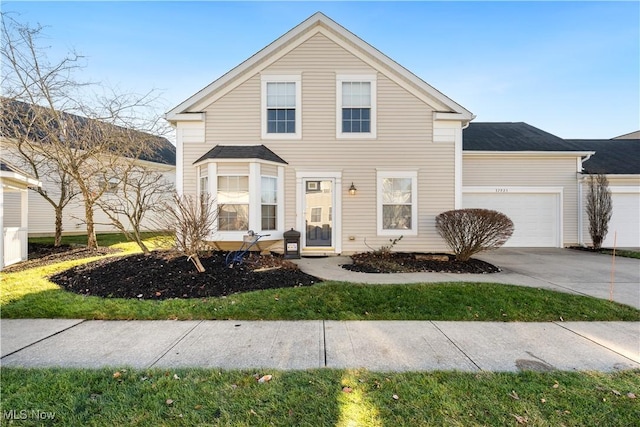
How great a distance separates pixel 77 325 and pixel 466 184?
40.2 feet

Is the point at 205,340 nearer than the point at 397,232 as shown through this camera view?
Yes

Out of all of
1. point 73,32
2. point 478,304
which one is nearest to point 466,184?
point 478,304

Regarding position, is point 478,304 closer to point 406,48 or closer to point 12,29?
point 406,48

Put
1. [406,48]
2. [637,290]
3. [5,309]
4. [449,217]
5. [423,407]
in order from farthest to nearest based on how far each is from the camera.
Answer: [406,48]
[449,217]
[637,290]
[5,309]
[423,407]

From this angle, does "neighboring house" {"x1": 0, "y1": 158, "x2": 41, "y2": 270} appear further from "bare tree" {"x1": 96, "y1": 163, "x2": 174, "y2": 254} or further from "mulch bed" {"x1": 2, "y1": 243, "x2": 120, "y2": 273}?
"bare tree" {"x1": 96, "y1": 163, "x2": 174, "y2": 254}

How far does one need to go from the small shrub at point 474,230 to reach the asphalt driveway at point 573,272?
0.88m

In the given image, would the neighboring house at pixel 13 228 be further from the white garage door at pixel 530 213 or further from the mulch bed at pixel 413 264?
the white garage door at pixel 530 213

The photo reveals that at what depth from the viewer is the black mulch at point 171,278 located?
16.9ft

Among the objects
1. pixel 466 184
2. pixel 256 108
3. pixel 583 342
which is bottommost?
pixel 583 342

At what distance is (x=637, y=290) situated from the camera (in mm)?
5578

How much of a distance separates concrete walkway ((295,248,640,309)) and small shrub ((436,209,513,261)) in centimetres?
85

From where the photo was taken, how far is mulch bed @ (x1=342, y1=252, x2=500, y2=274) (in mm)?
7031

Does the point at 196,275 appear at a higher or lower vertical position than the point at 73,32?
lower
